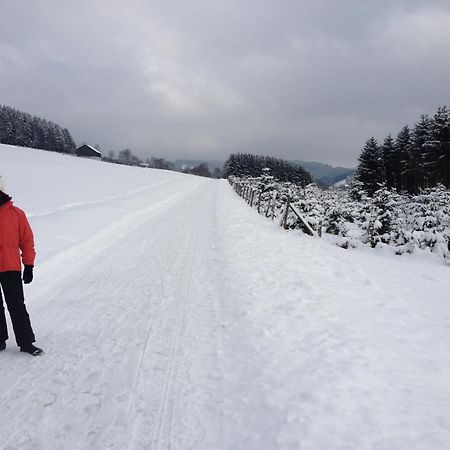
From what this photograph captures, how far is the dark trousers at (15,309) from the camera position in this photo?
381 cm

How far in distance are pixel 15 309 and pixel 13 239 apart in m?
0.84

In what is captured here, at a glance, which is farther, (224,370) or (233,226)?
(233,226)

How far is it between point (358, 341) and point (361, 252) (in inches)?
263

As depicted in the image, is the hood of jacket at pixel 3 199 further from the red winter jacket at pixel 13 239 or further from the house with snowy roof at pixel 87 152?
the house with snowy roof at pixel 87 152

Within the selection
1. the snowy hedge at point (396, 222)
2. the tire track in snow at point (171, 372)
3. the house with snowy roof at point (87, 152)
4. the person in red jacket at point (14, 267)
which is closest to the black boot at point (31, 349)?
the person in red jacket at point (14, 267)

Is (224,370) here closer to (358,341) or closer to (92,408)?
(92,408)

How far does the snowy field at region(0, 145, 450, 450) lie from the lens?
106 inches

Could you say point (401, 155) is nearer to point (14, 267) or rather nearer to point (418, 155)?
point (418, 155)

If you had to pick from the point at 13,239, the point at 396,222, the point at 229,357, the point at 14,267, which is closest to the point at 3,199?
the point at 13,239

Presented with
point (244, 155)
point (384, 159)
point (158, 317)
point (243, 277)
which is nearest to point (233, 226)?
point (243, 277)

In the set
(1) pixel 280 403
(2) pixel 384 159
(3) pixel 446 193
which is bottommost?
(1) pixel 280 403

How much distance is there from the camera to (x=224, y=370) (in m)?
3.63

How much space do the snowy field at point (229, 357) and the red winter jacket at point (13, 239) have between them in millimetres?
1082

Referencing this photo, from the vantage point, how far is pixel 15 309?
3869 mm
